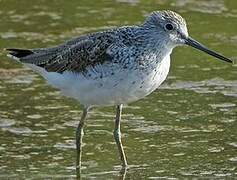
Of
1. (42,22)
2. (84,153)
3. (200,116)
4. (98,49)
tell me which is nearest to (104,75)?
(98,49)

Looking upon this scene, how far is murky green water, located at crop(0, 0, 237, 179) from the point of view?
35.0 ft

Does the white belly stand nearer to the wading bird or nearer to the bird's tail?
the wading bird

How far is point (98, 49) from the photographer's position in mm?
10531

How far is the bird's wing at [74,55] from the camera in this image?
10.5 meters

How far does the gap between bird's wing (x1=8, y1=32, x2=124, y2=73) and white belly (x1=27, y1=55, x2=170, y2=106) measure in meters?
0.16

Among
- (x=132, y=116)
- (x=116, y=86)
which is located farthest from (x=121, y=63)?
(x=132, y=116)

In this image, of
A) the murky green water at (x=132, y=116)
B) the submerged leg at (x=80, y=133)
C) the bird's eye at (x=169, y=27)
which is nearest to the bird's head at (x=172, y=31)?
the bird's eye at (x=169, y=27)

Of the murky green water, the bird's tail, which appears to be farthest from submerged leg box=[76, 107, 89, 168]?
the bird's tail

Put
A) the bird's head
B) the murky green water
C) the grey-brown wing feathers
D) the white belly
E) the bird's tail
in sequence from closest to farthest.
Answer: the white belly, the bird's head, the grey-brown wing feathers, the murky green water, the bird's tail

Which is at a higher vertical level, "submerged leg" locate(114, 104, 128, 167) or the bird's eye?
the bird's eye

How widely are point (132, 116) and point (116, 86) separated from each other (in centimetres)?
196

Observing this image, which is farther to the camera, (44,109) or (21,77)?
(21,77)

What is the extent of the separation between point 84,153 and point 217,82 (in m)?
Answer: 2.67

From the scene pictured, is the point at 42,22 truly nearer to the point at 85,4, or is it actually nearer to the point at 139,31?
the point at 85,4
